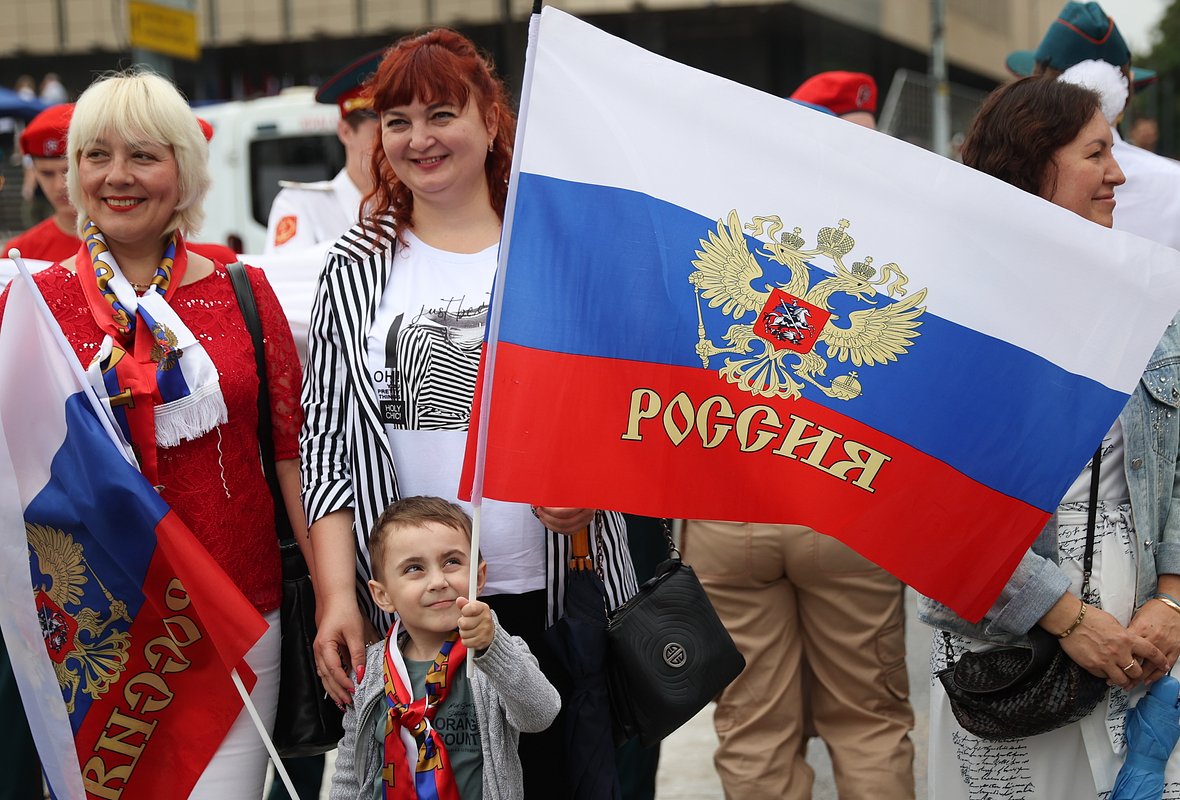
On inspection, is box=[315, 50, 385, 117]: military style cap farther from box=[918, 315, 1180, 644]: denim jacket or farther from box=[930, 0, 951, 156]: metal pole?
box=[930, 0, 951, 156]: metal pole

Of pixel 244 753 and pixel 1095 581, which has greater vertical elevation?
pixel 1095 581

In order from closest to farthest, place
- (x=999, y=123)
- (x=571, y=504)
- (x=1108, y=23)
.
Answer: (x=571, y=504) < (x=999, y=123) < (x=1108, y=23)

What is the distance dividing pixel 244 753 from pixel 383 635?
0.41 m

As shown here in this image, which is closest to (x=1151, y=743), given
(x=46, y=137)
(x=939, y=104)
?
(x=46, y=137)

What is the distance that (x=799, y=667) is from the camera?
4.48m

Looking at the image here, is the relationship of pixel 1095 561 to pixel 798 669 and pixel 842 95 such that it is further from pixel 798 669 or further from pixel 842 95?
pixel 842 95

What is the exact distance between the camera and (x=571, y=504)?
286 cm

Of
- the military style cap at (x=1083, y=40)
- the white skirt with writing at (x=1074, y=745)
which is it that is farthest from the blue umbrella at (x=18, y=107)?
the white skirt with writing at (x=1074, y=745)

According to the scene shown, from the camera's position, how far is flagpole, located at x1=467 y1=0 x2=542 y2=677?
2830 millimetres

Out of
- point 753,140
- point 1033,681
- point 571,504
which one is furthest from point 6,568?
point 1033,681

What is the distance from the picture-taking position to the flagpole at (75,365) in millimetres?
3105

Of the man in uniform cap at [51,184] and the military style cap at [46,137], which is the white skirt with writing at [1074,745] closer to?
the man in uniform cap at [51,184]

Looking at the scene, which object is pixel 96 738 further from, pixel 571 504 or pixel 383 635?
pixel 571 504

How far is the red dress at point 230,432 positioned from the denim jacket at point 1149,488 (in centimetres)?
159
